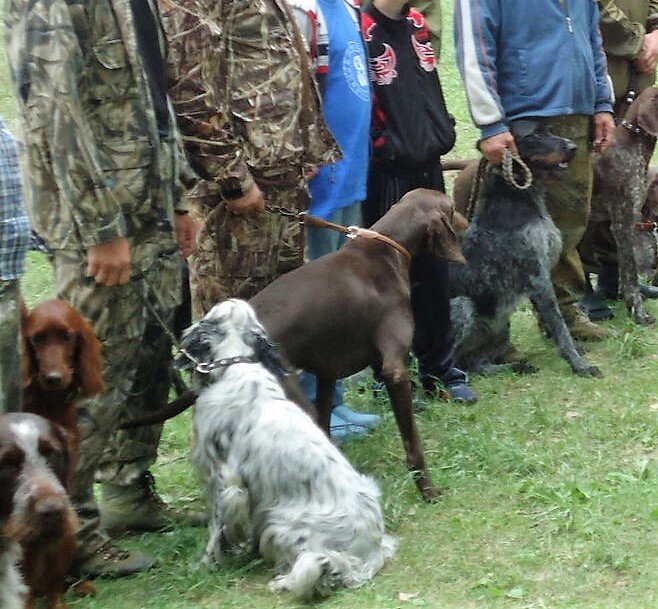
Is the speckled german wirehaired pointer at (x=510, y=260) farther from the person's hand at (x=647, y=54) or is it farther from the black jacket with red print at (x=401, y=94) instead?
the person's hand at (x=647, y=54)

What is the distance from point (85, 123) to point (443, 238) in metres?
2.10

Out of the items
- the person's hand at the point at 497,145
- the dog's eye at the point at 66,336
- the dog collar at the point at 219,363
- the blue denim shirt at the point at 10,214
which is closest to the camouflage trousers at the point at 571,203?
the person's hand at the point at 497,145

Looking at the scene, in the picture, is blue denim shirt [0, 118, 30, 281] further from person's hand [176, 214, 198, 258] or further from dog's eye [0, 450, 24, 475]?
person's hand [176, 214, 198, 258]

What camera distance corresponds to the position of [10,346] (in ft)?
12.2

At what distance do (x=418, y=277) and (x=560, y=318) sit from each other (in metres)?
0.95

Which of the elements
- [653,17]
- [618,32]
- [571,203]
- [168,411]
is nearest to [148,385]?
[168,411]

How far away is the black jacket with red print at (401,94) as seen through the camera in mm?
5949

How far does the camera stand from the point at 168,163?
4.25 meters

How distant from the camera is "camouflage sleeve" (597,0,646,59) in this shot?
7.29m

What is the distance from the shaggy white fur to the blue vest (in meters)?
1.35

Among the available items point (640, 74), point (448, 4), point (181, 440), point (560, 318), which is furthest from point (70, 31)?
point (448, 4)

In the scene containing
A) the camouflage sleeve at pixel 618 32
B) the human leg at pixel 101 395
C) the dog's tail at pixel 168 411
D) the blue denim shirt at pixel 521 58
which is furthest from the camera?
the camouflage sleeve at pixel 618 32

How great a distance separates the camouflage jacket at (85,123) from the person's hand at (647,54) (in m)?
4.30

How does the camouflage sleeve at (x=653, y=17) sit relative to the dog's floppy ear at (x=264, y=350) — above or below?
above
